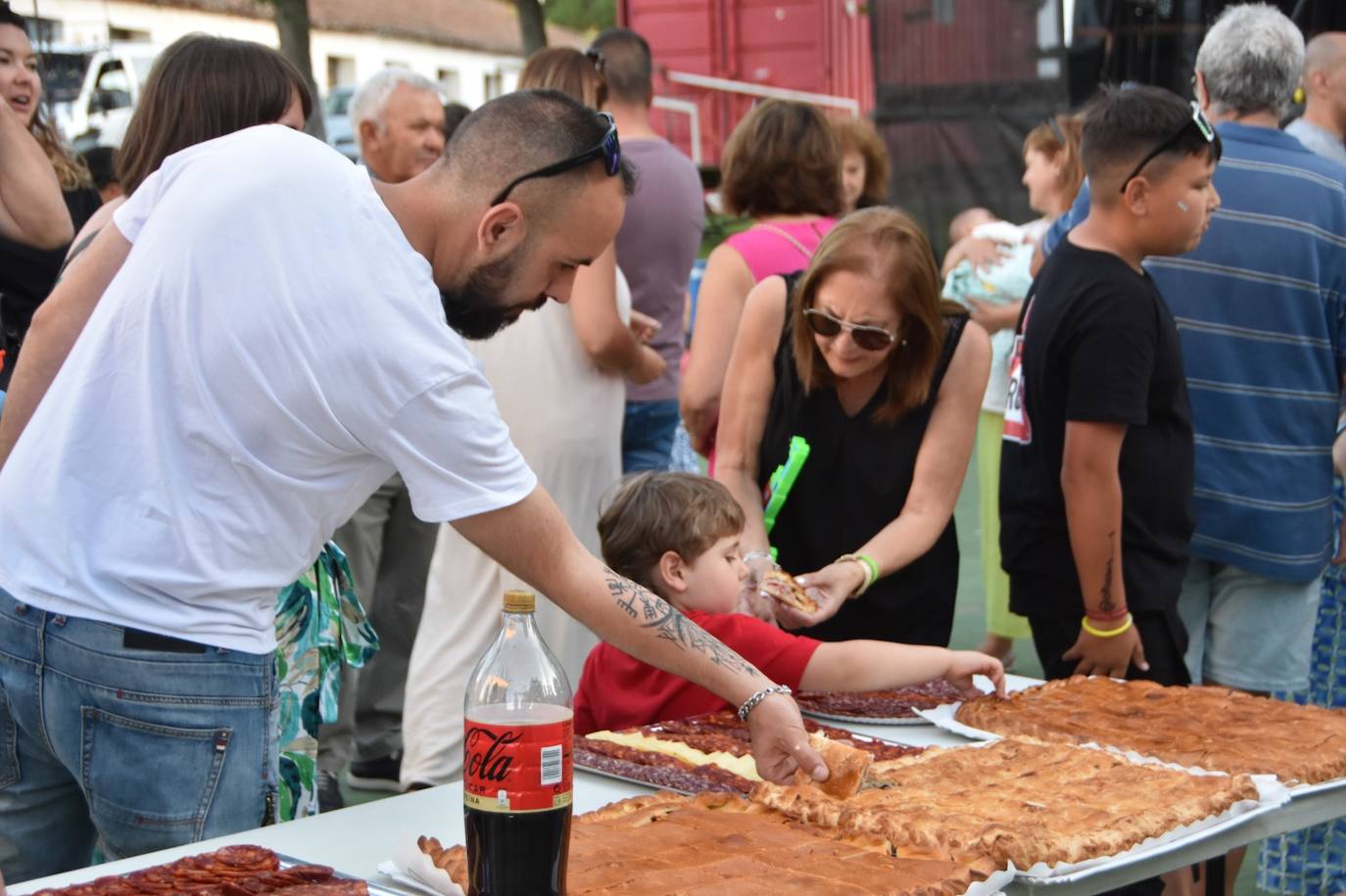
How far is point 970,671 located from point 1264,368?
1264mm

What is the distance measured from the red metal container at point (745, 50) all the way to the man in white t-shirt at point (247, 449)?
13.7m

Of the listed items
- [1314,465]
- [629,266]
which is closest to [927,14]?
[629,266]

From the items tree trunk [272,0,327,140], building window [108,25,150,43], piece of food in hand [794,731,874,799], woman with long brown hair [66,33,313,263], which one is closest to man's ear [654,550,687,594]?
piece of food in hand [794,731,874,799]

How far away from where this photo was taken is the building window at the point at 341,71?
620 inches

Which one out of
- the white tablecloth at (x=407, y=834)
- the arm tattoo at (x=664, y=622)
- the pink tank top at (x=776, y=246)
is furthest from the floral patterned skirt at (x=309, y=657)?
the pink tank top at (x=776, y=246)

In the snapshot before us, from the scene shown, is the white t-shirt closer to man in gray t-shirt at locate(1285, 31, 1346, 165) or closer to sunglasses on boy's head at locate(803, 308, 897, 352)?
sunglasses on boy's head at locate(803, 308, 897, 352)

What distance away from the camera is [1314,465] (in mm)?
3668

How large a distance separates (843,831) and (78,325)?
4.20 ft

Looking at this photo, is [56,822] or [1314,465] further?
[1314,465]

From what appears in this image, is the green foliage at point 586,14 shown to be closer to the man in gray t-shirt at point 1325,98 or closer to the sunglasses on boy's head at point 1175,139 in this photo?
the man in gray t-shirt at point 1325,98

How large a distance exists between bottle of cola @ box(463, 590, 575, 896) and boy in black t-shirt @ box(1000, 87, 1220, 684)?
1721mm

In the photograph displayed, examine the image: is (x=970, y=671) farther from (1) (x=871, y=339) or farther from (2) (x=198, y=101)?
(2) (x=198, y=101)

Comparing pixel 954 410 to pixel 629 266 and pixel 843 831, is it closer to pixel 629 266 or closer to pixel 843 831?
pixel 843 831

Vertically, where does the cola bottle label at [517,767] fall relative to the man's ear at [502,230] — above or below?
below
